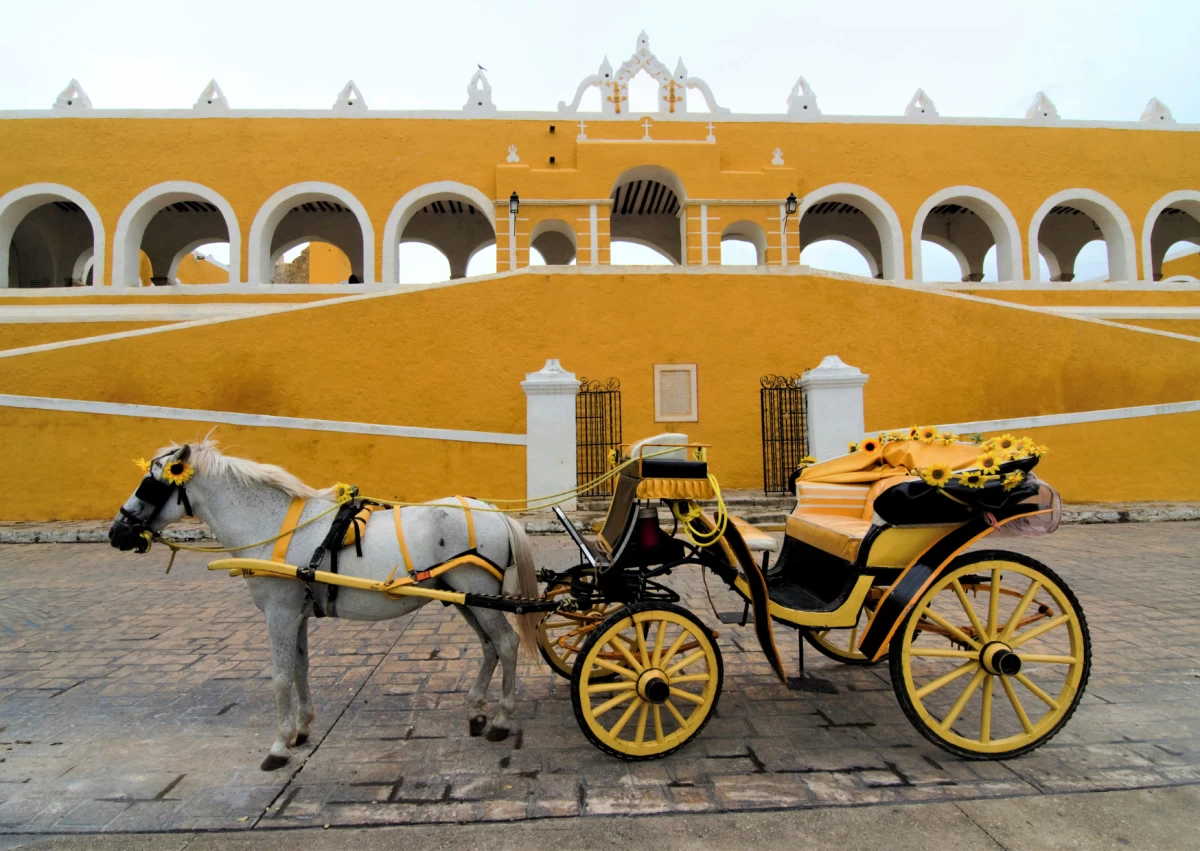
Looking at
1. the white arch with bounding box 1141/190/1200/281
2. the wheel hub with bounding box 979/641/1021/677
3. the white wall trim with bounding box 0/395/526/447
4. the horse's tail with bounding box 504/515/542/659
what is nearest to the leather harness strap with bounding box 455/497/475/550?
the horse's tail with bounding box 504/515/542/659

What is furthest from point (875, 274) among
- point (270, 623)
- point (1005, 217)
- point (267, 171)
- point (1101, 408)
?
point (270, 623)

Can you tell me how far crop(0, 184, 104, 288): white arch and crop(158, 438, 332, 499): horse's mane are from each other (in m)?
14.5

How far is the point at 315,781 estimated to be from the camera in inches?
102

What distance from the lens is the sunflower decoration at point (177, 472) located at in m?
2.74

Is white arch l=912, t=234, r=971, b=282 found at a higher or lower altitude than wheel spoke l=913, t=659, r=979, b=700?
higher

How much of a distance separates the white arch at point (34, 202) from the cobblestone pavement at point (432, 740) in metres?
12.4

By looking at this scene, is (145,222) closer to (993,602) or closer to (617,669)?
(617,669)

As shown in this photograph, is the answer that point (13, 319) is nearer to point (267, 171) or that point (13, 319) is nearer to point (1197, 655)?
point (267, 171)

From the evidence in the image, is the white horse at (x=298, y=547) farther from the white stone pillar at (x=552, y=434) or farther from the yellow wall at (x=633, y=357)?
the yellow wall at (x=633, y=357)

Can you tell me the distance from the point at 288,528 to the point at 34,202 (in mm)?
16745

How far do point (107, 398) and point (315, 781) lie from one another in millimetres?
8680

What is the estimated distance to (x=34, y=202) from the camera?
14.3 metres

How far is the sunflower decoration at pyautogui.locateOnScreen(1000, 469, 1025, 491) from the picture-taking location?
2.65m

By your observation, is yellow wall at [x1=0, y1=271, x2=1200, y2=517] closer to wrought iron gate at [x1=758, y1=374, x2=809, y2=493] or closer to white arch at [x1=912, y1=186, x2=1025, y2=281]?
wrought iron gate at [x1=758, y1=374, x2=809, y2=493]
